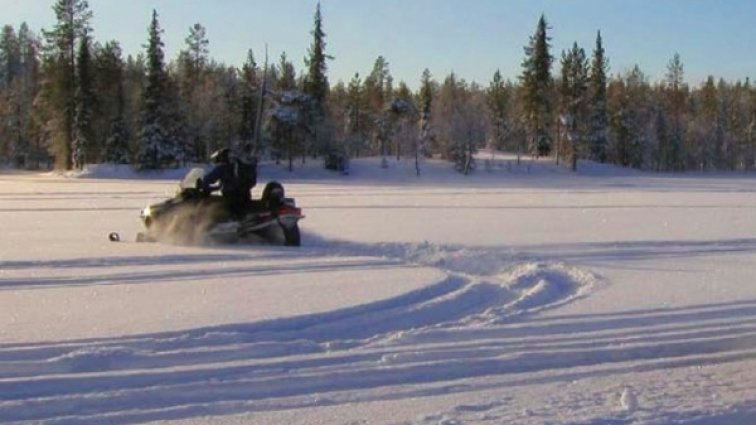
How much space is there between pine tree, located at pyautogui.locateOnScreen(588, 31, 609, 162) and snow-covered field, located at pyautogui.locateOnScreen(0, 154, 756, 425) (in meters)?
62.3

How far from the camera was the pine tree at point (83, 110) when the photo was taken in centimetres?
6225

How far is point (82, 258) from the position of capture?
1348 cm

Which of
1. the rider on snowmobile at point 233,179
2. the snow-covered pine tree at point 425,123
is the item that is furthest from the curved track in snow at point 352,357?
the snow-covered pine tree at point 425,123

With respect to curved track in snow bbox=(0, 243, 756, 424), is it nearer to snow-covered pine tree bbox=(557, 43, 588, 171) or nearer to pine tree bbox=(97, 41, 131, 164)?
pine tree bbox=(97, 41, 131, 164)

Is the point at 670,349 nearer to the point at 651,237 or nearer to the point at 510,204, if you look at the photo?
the point at 651,237

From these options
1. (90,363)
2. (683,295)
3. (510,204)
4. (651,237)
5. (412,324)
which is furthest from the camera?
(510,204)

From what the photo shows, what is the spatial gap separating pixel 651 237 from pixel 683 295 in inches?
306

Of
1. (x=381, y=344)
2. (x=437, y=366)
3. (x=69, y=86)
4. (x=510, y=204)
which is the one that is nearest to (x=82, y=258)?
(x=381, y=344)

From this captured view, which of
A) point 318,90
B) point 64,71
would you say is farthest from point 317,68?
point 64,71

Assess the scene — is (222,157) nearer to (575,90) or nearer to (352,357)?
(352,357)

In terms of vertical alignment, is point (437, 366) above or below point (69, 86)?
below

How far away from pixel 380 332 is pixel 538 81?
69.1m

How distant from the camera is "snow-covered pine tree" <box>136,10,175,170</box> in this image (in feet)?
198

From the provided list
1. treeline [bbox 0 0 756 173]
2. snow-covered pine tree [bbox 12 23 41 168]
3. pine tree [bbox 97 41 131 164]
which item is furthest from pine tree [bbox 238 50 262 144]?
snow-covered pine tree [bbox 12 23 41 168]
